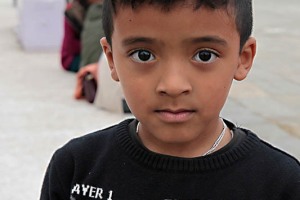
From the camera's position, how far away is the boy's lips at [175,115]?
1572 millimetres

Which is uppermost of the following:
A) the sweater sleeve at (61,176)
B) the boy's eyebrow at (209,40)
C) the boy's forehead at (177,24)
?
the boy's forehead at (177,24)

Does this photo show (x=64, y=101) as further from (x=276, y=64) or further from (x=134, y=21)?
(x=134, y=21)

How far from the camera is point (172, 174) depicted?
1.71 meters

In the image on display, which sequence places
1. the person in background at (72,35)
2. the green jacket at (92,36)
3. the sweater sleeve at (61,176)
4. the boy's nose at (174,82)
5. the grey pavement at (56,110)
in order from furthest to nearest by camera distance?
the person in background at (72,35) → the green jacket at (92,36) → the grey pavement at (56,110) → the sweater sleeve at (61,176) → the boy's nose at (174,82)

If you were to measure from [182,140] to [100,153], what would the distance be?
29cm

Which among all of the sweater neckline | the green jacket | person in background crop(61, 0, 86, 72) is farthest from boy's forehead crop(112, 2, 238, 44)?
person in background crop(61, 0, 86, 72)

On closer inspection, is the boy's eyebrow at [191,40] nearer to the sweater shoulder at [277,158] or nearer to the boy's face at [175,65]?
the boy's face at [175,65]

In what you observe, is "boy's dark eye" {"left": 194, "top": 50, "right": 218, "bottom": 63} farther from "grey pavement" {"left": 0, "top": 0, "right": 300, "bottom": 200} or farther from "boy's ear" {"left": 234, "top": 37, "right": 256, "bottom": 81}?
"grey pavement" {"left": 0, "top": 0, "right": 300, "bottom": 200}

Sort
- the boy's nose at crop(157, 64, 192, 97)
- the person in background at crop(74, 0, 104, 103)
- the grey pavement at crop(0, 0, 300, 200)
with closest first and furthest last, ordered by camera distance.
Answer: the boy's nose at crop(157, 64, 192, 97) → the grey pavement at crop(0, 0, 300, 200) → the person in background at crop(74, 0, 104, 103)

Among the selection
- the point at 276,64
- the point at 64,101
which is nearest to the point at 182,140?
the point at 64,101

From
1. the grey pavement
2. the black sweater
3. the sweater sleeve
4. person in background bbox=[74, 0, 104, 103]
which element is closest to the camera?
the black sweater

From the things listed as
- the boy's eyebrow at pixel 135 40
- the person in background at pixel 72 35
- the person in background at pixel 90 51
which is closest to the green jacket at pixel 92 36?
the person in background at pixel 90 51

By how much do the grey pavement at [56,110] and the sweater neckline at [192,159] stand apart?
93.5 inches

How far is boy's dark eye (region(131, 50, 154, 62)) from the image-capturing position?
1.58 m
